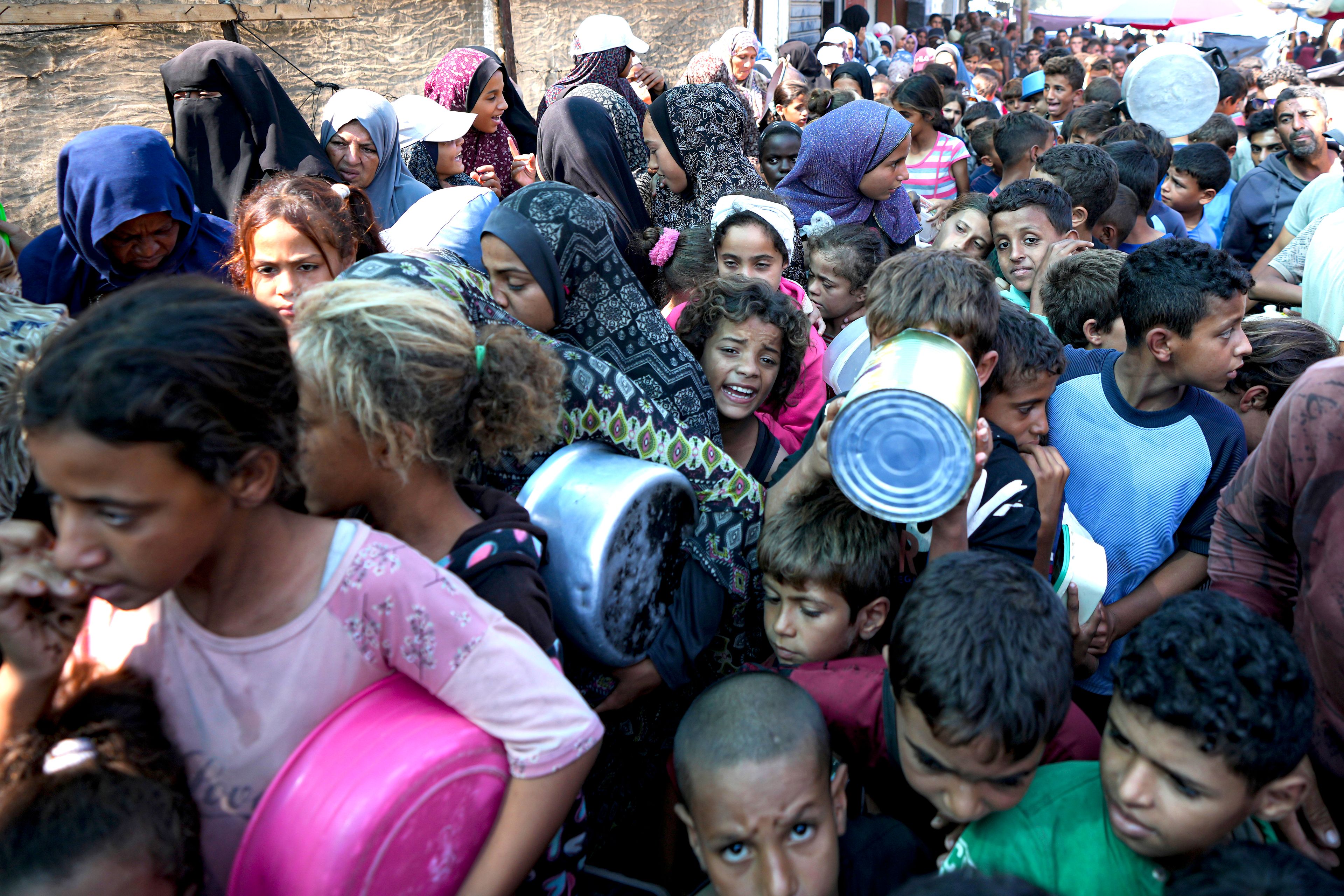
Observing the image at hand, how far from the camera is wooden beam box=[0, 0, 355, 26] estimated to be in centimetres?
470

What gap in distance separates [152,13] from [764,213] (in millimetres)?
4127

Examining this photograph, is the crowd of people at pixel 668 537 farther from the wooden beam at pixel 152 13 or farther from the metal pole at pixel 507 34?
the metal pole at pixel 507 34

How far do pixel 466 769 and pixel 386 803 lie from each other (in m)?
0.12

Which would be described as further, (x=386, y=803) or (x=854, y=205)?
(x=854, y=205)

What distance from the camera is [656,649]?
2.03 meters

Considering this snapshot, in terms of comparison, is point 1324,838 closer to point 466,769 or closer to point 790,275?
point 466,769

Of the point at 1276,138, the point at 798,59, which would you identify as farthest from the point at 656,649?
the point at 798,59

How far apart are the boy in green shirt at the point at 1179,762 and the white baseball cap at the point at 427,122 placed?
4366mm

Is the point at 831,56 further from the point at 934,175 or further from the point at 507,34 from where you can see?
the point at 934,175

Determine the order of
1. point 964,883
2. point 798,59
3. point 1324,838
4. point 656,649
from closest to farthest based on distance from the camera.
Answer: point 964,883, point 1324,838, point 656,649, point 798,59

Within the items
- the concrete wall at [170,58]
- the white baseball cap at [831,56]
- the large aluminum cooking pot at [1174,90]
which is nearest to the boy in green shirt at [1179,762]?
the concrete wall at [170,58]

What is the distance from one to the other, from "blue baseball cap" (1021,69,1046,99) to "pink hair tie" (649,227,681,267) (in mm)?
6988

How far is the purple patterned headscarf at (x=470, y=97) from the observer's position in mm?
5078

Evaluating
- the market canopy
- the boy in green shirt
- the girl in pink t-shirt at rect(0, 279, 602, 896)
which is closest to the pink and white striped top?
the boy in green shirt
